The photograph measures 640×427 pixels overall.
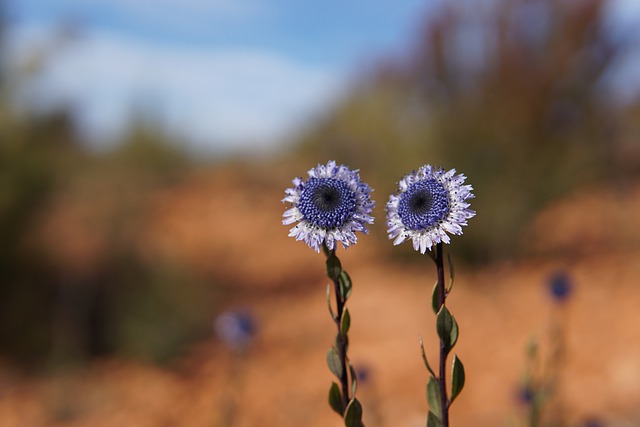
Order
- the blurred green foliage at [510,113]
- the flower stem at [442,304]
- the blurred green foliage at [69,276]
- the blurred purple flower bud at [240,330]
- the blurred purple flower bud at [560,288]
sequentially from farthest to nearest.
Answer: the blurred green foliage at [510,113], the blurred green foliage at [69,276], the blurred purple flower bud at [240,330], the blurred purple flower bud at [560,288], the flower stem at [442,304]

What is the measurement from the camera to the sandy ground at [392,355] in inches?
171

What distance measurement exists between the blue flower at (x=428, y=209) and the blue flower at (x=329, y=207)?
0.23ft

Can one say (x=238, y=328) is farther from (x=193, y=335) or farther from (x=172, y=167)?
(x=172, y=167)

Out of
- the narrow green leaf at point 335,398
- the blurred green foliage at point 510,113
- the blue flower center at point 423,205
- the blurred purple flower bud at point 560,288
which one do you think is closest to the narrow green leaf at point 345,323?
the narrow green leaf at point 335,398

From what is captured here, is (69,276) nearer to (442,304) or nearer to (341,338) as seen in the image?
(341,338)

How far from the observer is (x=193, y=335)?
20.5 feet

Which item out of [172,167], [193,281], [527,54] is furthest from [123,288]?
[172,167]

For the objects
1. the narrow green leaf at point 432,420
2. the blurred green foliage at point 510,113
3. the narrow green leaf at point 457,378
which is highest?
the blurred green foliage at point 510,113

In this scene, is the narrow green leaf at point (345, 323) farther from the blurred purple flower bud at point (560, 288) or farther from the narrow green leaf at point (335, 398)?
the blurred purple flower bud at point (560, 288)

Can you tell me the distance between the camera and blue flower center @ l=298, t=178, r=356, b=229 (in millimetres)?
1587

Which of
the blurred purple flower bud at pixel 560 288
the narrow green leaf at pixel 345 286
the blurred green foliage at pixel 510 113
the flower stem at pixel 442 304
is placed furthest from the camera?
the blurred green foliage at pixel 510 113

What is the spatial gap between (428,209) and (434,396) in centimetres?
42

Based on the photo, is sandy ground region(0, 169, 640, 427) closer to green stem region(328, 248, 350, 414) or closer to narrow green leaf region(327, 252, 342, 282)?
green stem region(328, 248, 350, 414)

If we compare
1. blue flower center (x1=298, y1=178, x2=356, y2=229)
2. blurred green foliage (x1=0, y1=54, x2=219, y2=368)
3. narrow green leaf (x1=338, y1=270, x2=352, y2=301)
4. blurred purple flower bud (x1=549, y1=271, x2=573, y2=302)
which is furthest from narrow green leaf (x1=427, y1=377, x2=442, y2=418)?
blurred green foliage (x1=0, y1=54, x2=219, y2=368)
